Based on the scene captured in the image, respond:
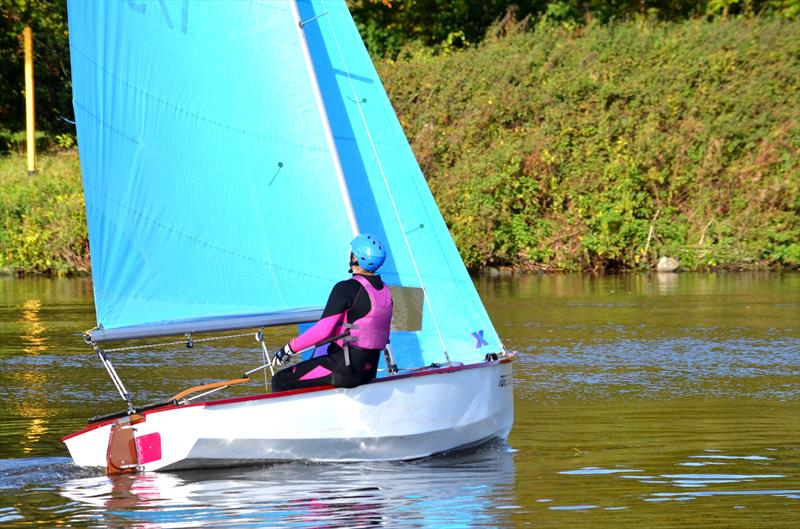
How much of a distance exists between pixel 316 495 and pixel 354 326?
128 cm

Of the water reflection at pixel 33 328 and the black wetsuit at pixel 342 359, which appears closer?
the black wetsuit at pixel 342 359

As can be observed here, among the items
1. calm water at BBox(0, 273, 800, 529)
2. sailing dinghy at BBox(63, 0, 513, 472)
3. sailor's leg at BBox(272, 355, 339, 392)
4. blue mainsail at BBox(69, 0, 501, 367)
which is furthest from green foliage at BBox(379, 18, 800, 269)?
sailor's leg at BBox(272, 355, 339, 392)

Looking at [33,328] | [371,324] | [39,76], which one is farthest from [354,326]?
[39,76]

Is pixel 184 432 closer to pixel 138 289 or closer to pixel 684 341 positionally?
pixel 138 289

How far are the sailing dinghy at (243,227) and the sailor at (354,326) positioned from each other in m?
0.27

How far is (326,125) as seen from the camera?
A: 470 inches

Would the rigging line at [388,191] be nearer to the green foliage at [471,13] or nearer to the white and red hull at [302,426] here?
the white and red hull at [302,426]

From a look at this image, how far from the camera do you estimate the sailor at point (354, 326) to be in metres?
11.1

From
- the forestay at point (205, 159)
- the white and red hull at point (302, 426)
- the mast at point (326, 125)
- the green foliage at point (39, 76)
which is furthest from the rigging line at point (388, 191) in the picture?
the green foliage at point (39, 76)

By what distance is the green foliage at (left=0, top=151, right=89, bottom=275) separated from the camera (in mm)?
35562

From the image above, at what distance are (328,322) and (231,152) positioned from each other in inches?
68.8

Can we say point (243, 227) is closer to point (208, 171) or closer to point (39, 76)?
point (208, 171)

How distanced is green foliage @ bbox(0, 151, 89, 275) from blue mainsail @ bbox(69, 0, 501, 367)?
2349cm

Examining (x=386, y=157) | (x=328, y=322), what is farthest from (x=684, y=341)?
(x=328, y=322)
